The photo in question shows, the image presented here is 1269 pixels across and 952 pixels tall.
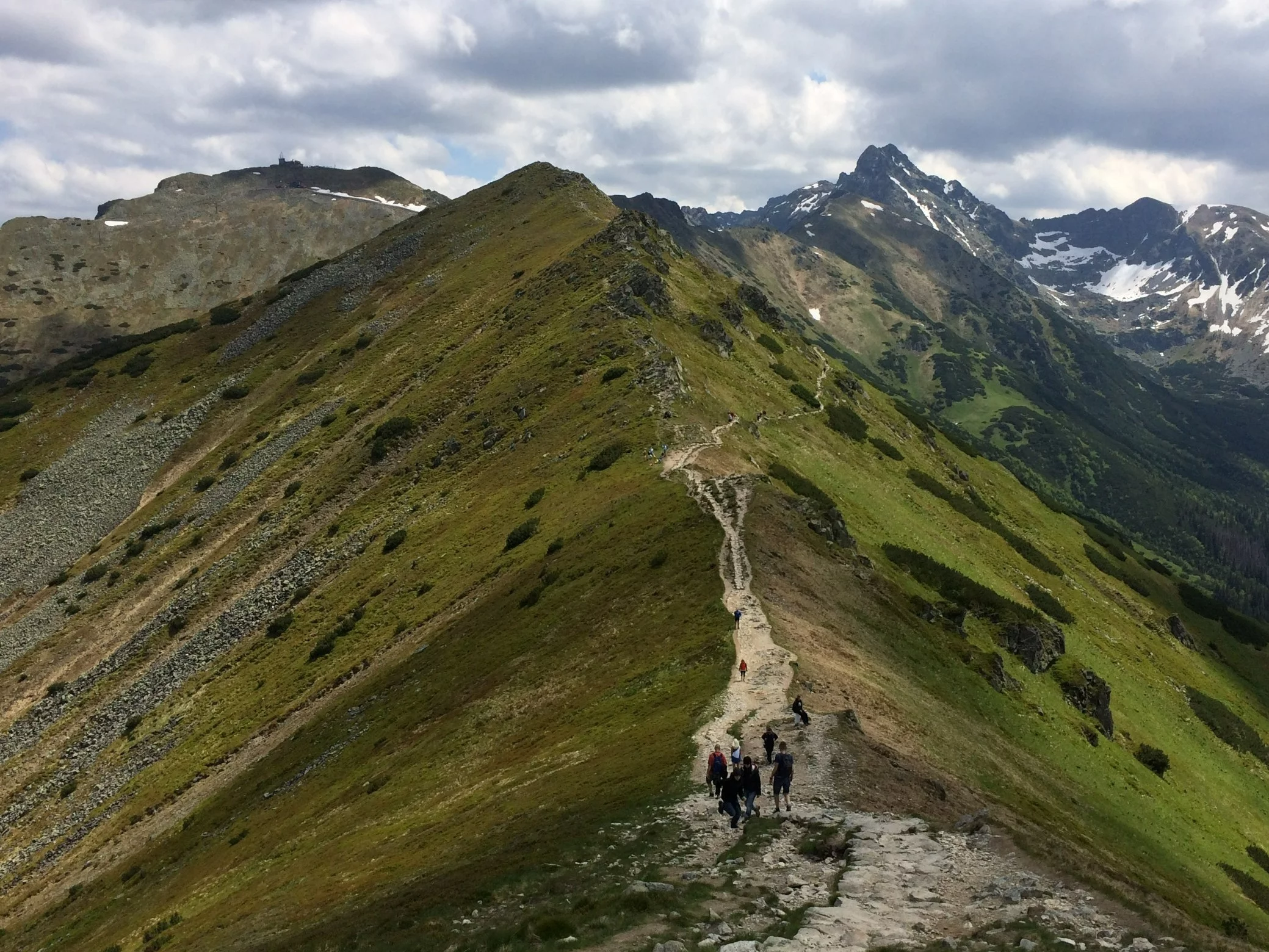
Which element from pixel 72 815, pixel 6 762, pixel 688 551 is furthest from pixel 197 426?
pixel 688 551

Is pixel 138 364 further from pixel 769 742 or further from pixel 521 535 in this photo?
pixel 769 742

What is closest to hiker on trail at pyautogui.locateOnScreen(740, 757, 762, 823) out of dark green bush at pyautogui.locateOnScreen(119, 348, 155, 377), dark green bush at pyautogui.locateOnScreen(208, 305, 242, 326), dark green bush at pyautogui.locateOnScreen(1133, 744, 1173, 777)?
dark green bush at pyautogui.locateOnScreen(1133, 744, 1173, 777)

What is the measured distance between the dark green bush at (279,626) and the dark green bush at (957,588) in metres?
49.8

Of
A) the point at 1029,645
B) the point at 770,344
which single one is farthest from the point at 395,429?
the point at 1029,645

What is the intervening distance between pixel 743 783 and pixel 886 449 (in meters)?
92.1

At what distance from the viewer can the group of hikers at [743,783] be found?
2662 cm

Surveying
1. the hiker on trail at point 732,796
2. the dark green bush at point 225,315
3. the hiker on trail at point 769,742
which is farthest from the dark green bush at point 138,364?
the hiker on trail at point 732,796

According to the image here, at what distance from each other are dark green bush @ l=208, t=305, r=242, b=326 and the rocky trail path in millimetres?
163048

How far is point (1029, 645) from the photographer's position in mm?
65938

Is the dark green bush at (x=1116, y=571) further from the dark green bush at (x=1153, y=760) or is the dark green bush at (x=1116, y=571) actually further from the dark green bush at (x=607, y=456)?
the dark green bush at (x=607, y=456)

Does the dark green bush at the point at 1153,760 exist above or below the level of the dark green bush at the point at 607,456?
below

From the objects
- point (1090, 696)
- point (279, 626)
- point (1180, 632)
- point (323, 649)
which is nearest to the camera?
point (1090, 696)

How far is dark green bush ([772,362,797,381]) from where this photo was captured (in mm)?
118875

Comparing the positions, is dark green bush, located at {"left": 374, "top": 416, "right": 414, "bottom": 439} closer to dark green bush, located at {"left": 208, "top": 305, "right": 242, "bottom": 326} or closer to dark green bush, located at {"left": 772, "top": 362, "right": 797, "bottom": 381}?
dark green bush, located at {"left": 772, "top": 362, "right": 797, "bottom": 381}
